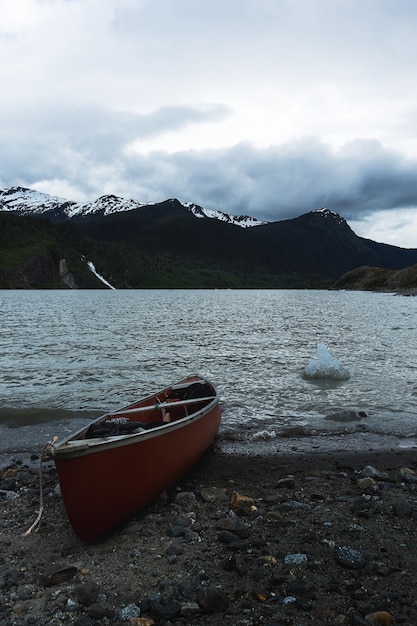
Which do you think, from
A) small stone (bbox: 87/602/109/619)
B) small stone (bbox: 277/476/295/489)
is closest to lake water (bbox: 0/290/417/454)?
small stone (bbox: 277/476/295/489)

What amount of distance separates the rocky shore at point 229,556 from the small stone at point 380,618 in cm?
1

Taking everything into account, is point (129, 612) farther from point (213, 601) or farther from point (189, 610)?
point (213, 601)

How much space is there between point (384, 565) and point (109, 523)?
4.76 metres

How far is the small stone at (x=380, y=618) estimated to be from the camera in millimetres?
5559

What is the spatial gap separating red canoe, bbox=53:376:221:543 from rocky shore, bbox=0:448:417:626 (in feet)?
1.44

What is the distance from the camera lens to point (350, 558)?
693 centimetres

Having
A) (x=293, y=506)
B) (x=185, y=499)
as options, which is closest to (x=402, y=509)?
(x=293, y=506)

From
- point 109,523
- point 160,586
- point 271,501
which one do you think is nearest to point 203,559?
point 160,586

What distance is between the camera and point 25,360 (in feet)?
94.1

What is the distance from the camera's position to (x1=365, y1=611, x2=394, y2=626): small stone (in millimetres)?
5559

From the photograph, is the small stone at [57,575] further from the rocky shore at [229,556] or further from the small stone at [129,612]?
the small stone at [129,612]

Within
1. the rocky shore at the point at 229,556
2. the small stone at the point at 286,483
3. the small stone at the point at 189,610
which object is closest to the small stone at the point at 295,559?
the rocky shore at the point at 229,556

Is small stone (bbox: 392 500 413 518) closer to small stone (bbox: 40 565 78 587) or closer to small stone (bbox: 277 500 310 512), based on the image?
small stone (bbox: 277 500 310 512)

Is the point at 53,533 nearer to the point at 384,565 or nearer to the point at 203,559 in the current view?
the point at 203,559
